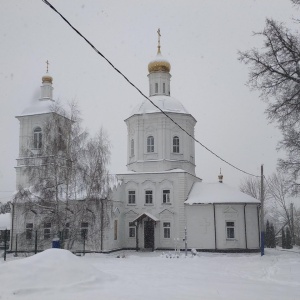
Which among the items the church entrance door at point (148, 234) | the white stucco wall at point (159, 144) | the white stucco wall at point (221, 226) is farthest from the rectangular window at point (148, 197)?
the white stucco wall at point (221, 226)

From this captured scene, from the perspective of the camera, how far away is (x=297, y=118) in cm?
1512

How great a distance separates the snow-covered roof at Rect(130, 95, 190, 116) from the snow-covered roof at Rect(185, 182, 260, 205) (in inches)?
248

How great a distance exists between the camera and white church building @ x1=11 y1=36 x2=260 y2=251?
95.7 ft

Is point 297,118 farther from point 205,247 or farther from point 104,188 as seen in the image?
point 205,247

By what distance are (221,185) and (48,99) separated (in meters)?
15.7

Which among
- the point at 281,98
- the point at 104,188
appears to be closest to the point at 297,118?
the point at 281,98

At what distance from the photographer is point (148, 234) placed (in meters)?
30.1

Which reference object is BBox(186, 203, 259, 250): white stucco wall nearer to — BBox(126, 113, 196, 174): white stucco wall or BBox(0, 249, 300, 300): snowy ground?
BBox(126, 113, 196, 174): white stucco wall

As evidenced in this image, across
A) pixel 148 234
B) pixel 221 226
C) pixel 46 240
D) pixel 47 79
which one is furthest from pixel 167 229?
pixel 47 79

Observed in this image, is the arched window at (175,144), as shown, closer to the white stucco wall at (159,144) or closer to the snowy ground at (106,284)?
the white stucco wall at (159,144)

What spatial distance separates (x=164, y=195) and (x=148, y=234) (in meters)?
3.18

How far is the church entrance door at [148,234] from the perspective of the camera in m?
29.8

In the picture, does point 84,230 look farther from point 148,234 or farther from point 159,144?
point 159,144

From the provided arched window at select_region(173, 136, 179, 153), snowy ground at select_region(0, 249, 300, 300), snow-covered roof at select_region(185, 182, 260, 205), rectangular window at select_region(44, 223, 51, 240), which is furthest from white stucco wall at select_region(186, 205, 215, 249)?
snowy ground at select_region(0, 249, 300, 300)
